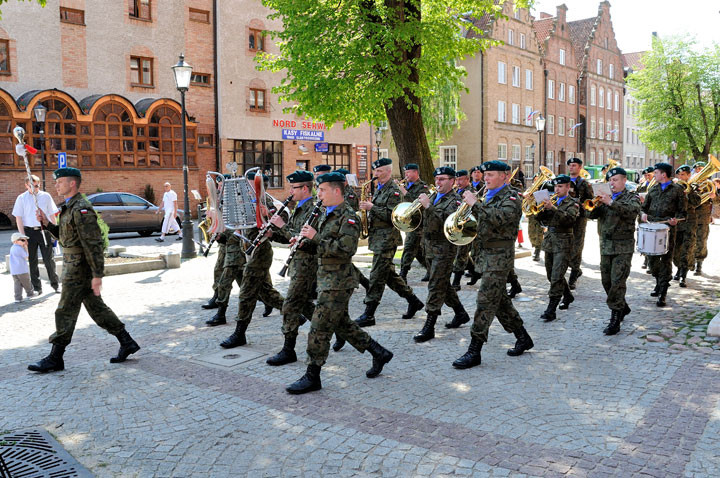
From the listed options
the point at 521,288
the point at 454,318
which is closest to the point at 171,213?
the point at 521,288

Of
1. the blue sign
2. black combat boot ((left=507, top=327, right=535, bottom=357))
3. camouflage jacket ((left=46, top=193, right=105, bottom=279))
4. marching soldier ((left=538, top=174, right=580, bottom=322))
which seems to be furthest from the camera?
the blue sign

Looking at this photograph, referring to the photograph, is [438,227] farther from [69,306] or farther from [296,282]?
→ [69,306]

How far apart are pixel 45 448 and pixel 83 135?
2579 cm

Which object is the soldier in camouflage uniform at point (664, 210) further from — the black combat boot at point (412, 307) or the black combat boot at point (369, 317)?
the black combat boot at point (369, 317)

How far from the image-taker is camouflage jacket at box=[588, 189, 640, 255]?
8.30 metres

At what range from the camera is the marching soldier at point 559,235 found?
899cm

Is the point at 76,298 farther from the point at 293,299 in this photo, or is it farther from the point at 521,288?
the point at 521,288

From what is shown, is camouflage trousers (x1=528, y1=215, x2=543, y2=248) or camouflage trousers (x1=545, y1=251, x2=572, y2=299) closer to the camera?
camouflage trousers (x1=545, y1=251, x2=572, y2=299)

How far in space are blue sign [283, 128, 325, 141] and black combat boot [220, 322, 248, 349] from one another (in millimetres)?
28779

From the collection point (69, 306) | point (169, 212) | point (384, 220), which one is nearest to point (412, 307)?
point (384, 220)

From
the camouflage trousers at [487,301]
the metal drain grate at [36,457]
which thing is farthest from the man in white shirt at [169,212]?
the metal drain grate at [36,457]

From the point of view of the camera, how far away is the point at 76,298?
265 inches

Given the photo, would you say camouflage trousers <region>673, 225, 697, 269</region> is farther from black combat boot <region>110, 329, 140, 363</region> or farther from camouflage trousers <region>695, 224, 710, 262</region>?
black combat boot <region>110, 329, 140, 363</region>

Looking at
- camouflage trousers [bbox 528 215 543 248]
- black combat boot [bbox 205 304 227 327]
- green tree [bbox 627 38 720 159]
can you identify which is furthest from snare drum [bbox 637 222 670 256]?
green tree [bbox 627 38 720 159]
